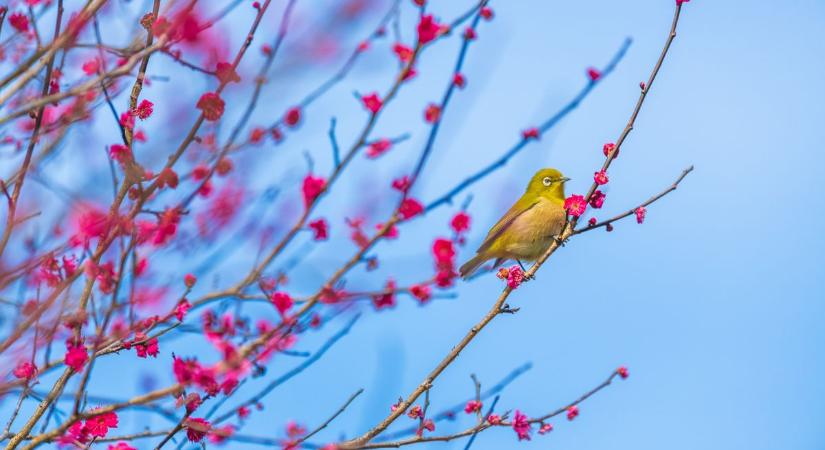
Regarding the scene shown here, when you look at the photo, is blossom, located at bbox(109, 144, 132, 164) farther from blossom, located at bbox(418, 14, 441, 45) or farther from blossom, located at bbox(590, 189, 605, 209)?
blossom, located at bbox(590, 189, 605, 209)

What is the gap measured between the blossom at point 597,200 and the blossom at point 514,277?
72 cm

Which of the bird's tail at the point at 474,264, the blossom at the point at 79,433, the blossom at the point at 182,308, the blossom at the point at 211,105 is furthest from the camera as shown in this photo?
the bird's tail at the point at 474,264

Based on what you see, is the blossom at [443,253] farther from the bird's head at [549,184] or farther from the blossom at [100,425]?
the bird's head at [549,184]

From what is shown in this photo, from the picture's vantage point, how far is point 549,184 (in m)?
11.0

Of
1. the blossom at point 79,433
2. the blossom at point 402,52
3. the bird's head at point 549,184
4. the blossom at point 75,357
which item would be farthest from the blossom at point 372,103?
the bird's head at point 549,184

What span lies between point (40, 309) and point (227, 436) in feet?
3.41

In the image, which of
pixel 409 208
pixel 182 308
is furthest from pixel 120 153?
pixel 409 208

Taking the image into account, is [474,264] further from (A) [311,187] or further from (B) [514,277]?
(A) [311,187]

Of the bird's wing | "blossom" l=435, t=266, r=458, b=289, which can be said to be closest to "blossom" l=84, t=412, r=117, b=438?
"blossom" l=435, t=266, r=458, b=289

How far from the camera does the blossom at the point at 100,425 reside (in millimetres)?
5002

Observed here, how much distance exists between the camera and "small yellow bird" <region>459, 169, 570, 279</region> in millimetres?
9883

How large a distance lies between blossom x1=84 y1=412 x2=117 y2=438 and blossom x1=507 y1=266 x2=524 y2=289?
2.75 m

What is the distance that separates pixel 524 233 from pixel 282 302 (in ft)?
21.2

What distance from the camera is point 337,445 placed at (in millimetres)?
4188
